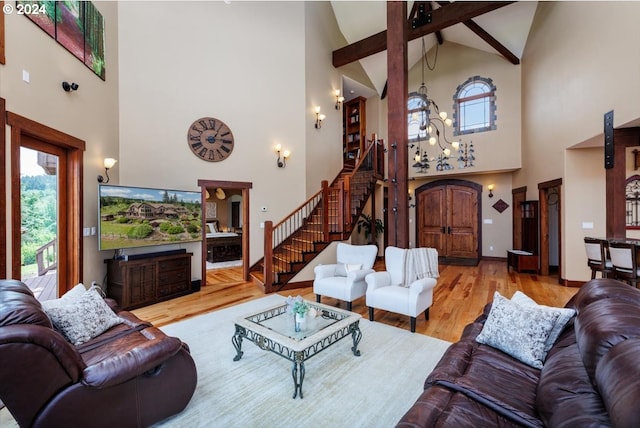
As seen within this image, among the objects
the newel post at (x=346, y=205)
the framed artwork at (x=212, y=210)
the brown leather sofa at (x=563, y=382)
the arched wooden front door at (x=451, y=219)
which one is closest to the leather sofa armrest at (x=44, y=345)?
the brown leather sofa at (x=563, y=382)

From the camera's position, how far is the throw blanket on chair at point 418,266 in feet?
12.7

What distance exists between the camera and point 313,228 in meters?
6.46

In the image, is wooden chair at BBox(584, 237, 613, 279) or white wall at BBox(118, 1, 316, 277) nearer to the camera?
wooden chair at BBox(584, 237, 613, 279)

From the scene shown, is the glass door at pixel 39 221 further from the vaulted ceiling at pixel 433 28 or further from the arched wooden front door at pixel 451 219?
the arched wooden front door at pixel 451 219

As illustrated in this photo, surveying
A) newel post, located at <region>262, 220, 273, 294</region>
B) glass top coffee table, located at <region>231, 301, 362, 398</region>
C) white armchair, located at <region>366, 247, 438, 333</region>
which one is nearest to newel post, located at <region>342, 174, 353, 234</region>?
newel post, located at <region>262, 220, 273, 294</region>

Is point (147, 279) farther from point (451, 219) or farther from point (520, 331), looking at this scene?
point (451, 219)

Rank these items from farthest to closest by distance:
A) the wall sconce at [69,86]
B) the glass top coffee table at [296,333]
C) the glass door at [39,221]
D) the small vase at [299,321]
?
the wall sconce at [69,86], the glass door at [39,221], the small vase at [299,321], the glass top coffee table at [296,333]

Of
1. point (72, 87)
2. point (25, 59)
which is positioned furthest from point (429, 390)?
point (72, 87)

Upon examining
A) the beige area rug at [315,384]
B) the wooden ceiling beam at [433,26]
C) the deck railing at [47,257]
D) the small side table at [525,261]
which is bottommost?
the beige area rug at [315,384]

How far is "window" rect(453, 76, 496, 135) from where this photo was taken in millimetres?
7758

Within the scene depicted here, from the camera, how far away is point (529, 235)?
698cm

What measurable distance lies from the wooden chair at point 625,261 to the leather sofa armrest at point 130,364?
510cm

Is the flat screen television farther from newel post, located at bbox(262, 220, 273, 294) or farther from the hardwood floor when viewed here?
newel post, located at bbox(262, 220, 273, 294)

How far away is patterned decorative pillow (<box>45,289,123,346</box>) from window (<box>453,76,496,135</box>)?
8.67 metres
